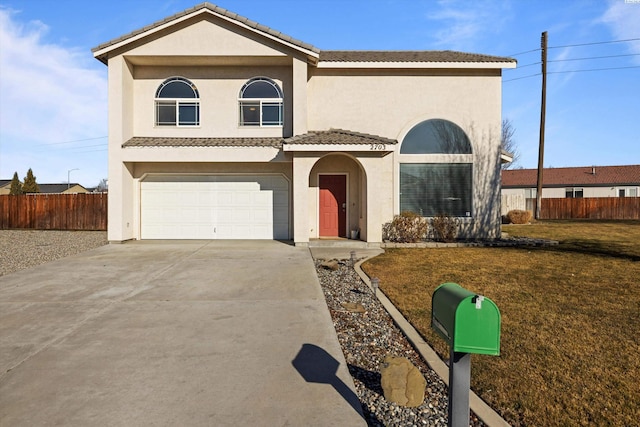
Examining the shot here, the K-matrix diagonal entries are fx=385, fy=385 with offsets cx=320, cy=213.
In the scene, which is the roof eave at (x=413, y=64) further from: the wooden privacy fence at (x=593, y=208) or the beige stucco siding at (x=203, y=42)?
the wooden privacy fence at (x=593, y=208)

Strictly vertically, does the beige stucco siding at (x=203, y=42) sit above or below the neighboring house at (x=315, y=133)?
above

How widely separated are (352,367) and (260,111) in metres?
11.7

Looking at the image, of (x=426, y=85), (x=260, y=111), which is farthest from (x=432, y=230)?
(x=260, y=111)

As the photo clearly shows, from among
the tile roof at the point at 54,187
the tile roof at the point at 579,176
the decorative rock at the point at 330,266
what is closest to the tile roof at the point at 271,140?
the decorative rock at the point at 330,266

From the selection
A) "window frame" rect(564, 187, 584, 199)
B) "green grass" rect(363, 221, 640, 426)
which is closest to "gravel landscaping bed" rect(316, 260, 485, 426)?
"green grass" rect(363, 221, 640, 426)

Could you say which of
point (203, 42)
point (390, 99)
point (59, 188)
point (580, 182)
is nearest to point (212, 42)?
point (203, 42)

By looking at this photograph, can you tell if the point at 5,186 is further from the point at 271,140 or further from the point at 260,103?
the point at 271,140

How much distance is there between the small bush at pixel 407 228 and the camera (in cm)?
1336

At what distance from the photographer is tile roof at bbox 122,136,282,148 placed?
13.1 m

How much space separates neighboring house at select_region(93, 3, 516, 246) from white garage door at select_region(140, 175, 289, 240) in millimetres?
37

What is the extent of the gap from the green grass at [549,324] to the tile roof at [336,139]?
3719mm

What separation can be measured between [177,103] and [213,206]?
3963 millimetres

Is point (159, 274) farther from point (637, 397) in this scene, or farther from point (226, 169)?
point (637, 397)

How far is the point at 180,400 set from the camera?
3.21 metres
